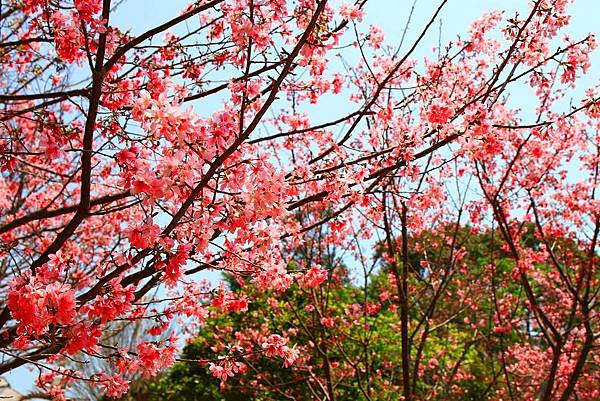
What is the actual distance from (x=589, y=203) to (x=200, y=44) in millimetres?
4808

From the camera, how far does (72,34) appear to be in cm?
288

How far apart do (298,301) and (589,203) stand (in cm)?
527

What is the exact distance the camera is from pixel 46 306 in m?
2.12

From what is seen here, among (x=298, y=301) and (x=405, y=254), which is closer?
(x=405, y=254)

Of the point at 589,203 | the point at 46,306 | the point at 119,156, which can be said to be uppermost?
the point at 589,203

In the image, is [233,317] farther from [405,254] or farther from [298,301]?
[405,254]

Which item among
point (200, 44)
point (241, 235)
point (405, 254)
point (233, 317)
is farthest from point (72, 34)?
point (233, 317)

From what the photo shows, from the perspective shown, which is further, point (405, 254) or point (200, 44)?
point (405, 254)

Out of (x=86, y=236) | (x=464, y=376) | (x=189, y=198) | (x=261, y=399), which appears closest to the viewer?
(x=189, y=198)

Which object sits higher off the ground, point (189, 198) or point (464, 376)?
point (464, 376)

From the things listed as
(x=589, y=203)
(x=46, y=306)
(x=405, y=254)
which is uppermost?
(x=589, y=203)

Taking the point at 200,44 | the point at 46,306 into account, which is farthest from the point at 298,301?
the point at 46,306

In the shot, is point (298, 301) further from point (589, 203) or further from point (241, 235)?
point (241, 235)

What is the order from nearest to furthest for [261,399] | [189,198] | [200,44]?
[189,198] < [200,44] < [261,399]
